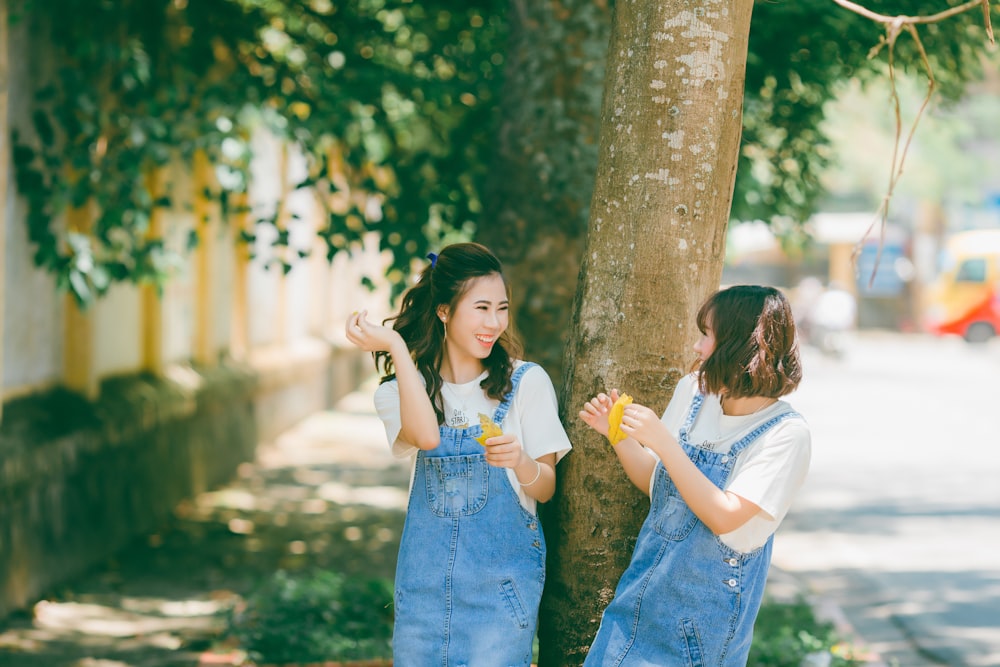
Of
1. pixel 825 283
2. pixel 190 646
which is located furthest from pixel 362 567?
pixel 825 283

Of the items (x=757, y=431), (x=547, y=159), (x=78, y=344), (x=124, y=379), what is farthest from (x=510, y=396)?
(x=124, y=379)

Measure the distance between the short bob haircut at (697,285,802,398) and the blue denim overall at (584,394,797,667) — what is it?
0.10 m

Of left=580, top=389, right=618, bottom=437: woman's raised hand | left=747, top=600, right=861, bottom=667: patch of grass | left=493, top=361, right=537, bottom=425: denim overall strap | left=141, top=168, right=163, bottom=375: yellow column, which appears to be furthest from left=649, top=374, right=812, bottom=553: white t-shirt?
left=141, top=168, right=163, bottom=375: yellow column

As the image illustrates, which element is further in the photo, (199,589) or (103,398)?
(103,398)

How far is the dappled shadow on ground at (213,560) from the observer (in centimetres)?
607

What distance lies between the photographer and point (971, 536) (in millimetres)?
9156

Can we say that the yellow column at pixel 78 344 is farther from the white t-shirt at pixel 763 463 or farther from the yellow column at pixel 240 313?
the white t-shirt at pixel 763 463

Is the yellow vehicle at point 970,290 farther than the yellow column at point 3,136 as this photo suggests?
Yes

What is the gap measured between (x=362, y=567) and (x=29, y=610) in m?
2.15

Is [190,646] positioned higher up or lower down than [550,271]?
lower down

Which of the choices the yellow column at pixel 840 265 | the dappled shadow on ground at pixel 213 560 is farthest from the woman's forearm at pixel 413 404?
the yellow column at pixel 840 265

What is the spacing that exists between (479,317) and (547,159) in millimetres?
2318

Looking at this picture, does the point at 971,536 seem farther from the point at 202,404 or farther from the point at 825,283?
the point at 825,283

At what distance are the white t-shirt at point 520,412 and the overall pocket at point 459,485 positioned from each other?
0.08 m
